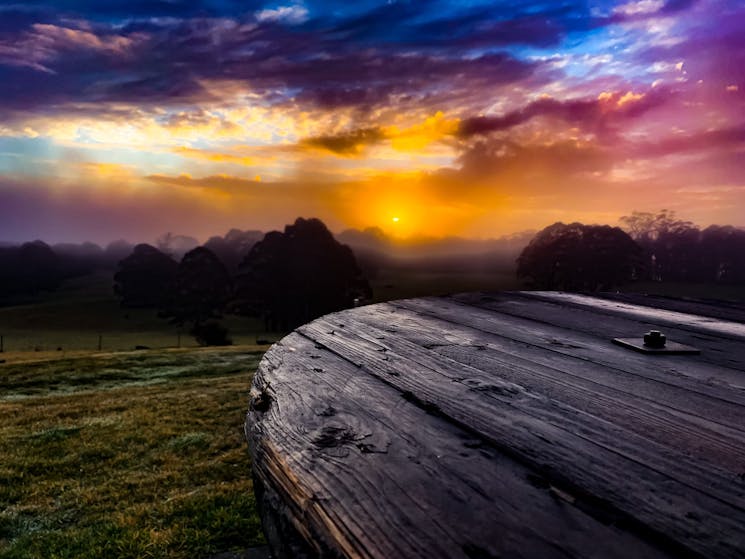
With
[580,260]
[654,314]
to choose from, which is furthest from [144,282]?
[654,314]

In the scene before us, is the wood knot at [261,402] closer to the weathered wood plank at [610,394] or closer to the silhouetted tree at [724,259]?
the weathered wood plank at [610,394]

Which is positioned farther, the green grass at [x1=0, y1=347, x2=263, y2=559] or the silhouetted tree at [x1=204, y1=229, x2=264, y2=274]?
the silhouetted tree at [x1=204, y1=229, x2=264, y2=274]

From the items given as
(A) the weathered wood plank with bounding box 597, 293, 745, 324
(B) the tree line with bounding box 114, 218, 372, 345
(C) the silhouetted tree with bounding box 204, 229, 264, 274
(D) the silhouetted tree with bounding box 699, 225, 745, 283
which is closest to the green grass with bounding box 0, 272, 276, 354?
(B) the tree line with bounding box 114, 218, 372, 345

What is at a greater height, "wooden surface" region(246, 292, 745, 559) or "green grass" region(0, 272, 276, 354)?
"wooden surface" region(246, 292, 745, 559)

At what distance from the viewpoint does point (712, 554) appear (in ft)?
2.57

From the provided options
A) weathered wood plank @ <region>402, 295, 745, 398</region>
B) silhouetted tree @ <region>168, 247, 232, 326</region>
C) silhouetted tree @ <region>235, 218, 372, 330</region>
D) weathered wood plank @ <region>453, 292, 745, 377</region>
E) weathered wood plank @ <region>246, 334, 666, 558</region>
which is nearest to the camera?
weathered wood plank @ <region>246, 334, 666, 558</region>

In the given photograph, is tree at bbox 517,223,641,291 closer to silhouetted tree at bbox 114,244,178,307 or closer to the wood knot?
silhouetted tree at bbox 114,244,178,307

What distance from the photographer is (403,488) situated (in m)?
0.93

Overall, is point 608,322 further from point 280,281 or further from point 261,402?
point 280,281

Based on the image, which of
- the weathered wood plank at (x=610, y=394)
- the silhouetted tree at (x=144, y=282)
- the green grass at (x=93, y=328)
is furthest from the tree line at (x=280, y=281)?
the weathered wood plank at (x=610, y=394)

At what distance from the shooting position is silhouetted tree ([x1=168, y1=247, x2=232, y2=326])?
2023 inches

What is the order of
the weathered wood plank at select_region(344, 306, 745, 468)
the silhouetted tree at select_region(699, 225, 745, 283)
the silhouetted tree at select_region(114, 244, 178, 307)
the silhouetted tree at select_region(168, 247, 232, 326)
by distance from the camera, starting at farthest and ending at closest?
1. the silhouetted tree at select_region(699, 225, 745, 283)
2. the silhouetted tree at select_region(114, 244, 178, 307)
3. the silhouetted tree at select_region(168, 247, 232, 326)
4. the weathered wood plank at select_region(344, 306, 745, 468)

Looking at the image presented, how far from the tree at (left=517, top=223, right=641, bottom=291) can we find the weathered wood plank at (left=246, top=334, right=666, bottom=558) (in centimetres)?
4986

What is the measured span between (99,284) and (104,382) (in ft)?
266
